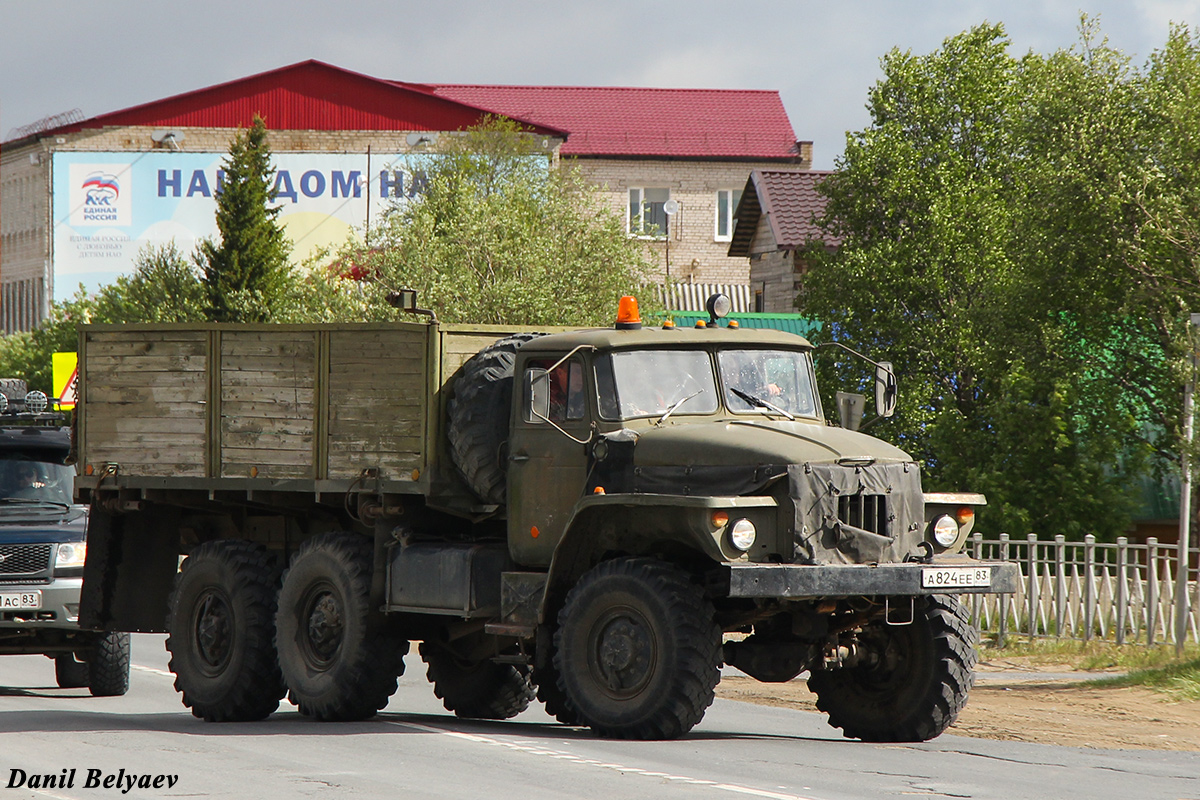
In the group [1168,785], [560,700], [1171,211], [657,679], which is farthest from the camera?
[1171,211]

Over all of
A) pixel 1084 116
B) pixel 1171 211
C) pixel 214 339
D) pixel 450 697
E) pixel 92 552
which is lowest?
pixel 450 697

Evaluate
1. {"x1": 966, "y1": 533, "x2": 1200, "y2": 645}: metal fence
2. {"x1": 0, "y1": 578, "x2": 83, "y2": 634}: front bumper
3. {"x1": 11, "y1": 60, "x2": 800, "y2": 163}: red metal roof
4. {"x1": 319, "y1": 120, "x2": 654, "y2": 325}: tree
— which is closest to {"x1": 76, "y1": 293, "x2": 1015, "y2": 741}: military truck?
{"x1": 0, "y1": 578, "x2": 83, "y2": 634}: front bumper

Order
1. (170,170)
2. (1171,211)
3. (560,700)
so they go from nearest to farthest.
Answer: (560,700)
(1171,211)
(170,170)

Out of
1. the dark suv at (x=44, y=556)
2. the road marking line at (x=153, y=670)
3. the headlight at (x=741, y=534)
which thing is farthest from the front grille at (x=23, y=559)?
the headlight at (x=741, y=534)

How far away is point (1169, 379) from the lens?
26.0 metres

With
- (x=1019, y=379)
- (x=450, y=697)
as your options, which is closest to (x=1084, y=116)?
(x=1019, y=379)

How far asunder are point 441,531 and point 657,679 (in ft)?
9.13

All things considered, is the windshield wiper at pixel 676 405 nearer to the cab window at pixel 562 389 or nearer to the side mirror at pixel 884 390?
the cab window at pixel 562 389

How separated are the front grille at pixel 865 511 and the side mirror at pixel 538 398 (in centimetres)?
217

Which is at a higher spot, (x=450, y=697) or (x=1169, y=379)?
(x=1169, y=379)

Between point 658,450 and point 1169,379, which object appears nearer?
point 658,450

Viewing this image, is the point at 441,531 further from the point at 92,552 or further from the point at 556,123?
the point at 556,123

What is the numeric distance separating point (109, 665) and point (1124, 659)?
10613 millimetres

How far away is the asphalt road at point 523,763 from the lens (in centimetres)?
936
